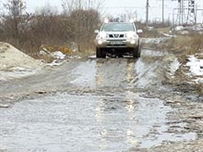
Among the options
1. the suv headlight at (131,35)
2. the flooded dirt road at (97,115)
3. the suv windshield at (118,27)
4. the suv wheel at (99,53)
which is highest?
the suv windshield at (118,27)

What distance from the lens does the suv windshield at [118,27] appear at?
25042mm

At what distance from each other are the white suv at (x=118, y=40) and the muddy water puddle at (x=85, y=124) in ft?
37.8

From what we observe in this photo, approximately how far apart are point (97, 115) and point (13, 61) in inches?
470

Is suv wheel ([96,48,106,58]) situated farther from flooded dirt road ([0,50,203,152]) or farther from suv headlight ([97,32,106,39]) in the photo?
flooded dirt road ([0,50,203,152])

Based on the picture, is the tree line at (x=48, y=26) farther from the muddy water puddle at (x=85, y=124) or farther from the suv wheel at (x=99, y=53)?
the muddy water puddle at (x=85, y=124)

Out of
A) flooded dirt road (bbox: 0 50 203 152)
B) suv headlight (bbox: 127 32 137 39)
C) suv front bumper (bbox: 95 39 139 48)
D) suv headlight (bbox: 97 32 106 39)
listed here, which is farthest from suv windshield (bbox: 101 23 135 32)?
flooded dirt road (bbox: 0 50 203 152)

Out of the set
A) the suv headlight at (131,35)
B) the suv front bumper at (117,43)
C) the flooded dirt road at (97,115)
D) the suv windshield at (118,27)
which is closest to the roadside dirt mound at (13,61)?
the suv front bumper at (117,43)

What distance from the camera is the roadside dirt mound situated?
20.7 meters

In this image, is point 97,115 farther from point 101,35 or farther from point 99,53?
point 99,53

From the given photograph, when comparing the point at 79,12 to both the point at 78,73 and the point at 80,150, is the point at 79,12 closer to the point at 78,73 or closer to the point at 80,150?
the point at 78,73

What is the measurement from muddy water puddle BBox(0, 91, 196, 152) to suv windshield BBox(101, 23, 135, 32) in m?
12.3

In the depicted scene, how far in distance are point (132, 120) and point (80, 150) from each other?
249cm

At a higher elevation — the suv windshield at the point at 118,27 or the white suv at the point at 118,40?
the suv windshield at the point at 118,27

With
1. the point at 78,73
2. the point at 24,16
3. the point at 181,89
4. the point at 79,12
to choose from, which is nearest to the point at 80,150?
the point at 181,89
